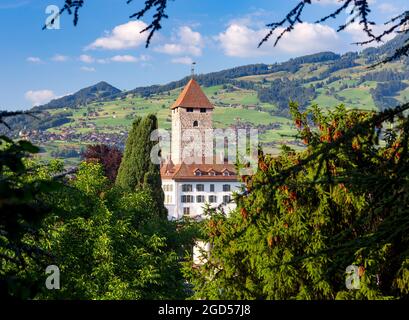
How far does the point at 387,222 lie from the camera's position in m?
4.71

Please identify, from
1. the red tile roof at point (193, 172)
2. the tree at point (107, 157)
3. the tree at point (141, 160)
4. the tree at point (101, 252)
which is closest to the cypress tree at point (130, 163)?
the tree at point (141, 160)

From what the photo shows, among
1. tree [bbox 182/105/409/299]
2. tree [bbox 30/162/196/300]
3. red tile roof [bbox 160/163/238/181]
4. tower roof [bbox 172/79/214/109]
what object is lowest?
red tile roof [bbox 160/163/238/181]

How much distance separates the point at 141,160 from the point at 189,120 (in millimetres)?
56142

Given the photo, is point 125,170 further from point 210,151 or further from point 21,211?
point 210,151

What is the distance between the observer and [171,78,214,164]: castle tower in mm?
100312

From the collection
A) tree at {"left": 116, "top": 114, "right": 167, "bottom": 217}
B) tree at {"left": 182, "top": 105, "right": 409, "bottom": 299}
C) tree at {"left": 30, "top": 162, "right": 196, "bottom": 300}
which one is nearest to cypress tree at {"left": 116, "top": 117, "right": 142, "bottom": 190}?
tree at {"left": 116, "top": 114, "right": 167, "bottom": 217}

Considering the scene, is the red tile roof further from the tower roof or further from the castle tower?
the tower roof

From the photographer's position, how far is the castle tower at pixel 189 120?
3949 inches

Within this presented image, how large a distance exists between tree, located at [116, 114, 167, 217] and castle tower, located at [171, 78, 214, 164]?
54.1 meters

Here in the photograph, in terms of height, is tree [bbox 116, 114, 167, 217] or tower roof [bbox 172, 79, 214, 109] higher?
tower roof [bbox 172, 79, 214, 109]

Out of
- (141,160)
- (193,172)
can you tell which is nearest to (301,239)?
(141,160)

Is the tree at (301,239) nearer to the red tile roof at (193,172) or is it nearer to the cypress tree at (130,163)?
the cypress tree at (130,163)

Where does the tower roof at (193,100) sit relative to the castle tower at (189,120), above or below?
above

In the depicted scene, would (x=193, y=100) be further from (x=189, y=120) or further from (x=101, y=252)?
(x=101, y=252)
